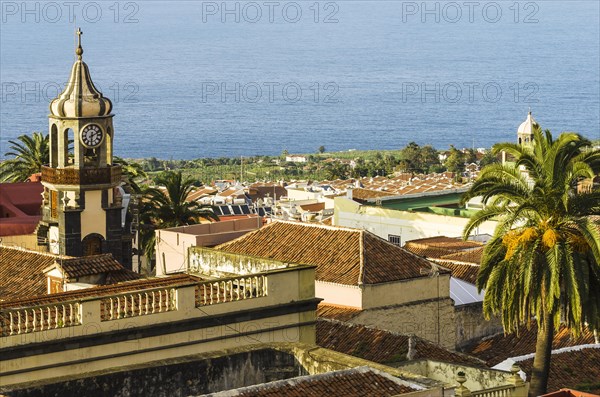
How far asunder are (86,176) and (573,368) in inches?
640

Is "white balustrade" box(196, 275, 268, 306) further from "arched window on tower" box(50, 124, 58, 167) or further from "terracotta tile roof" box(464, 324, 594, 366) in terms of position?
"arched window on tower" box(50, 124, 58, 167)

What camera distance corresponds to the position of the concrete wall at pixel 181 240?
147 feet

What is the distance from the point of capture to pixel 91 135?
4522 centimetres

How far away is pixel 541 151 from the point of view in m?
31.6

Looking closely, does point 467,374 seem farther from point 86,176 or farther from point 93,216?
point 93,216

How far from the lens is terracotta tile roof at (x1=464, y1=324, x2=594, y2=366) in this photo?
37928mm

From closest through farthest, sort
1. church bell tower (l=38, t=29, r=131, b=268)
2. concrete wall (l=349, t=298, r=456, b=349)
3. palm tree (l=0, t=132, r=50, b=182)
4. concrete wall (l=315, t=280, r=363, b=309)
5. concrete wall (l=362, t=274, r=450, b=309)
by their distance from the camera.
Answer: concrete wall (l=315, t=280, r=363, b=309) → concrete wall (l=362, t=274, r=450, b=309) → concrete wall (l=349, t=298, r=456, b=349) → church bell tower (l=38, t=29, r=131, b=268) → palm tree (l=0, t=132, r=50, b=182)

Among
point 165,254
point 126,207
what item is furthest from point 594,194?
point 126,207

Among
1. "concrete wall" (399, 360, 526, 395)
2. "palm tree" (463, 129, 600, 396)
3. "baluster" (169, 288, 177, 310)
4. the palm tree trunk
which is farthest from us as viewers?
the palm tree trunk

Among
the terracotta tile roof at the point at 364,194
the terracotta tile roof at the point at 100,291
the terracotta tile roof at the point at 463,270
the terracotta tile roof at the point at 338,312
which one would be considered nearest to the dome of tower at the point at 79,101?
the terracotta tile roof at the point at 463,270

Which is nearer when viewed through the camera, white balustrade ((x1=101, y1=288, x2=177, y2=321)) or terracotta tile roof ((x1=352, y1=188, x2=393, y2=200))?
white balustrade ((x1=101, y1=288, x2=177, y2=321))

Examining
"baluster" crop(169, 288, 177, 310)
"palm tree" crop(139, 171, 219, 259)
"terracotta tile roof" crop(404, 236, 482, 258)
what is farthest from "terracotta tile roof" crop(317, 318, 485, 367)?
"palm tree" crop(139, 171, 219, 259)

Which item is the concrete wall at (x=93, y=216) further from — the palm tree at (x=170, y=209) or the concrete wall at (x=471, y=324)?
the concrete wall at (x=471, y=324)

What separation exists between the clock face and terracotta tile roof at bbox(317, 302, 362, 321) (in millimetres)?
9796
